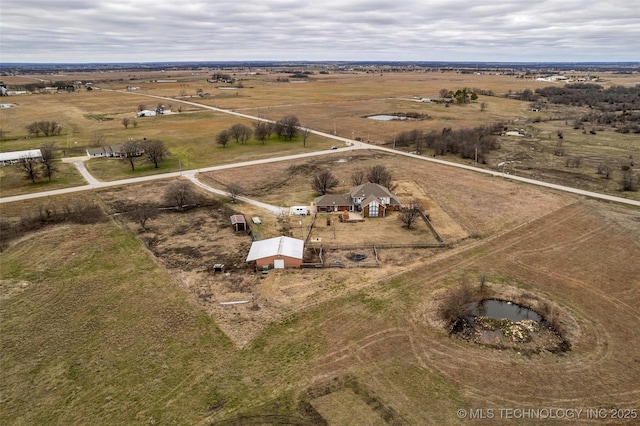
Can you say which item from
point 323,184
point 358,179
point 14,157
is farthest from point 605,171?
point 14,157

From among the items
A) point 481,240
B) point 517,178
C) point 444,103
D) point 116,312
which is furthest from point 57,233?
point 444,103

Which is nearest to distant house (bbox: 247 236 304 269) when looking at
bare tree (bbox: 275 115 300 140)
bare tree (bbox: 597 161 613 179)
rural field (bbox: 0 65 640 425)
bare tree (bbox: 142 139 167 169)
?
rural field (bbox: 0 65 640 425)

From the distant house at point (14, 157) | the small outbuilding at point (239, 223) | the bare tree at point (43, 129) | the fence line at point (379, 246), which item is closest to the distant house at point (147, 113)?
the bare tree at point (43, 129)

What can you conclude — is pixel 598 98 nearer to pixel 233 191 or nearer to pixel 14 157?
pixel 233 191

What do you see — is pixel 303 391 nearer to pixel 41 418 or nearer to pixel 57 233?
pixel 41 418

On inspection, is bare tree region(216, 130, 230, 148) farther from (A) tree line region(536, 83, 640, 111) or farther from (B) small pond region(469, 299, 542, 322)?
(A) tree line region(536, 83, 640, 111)
